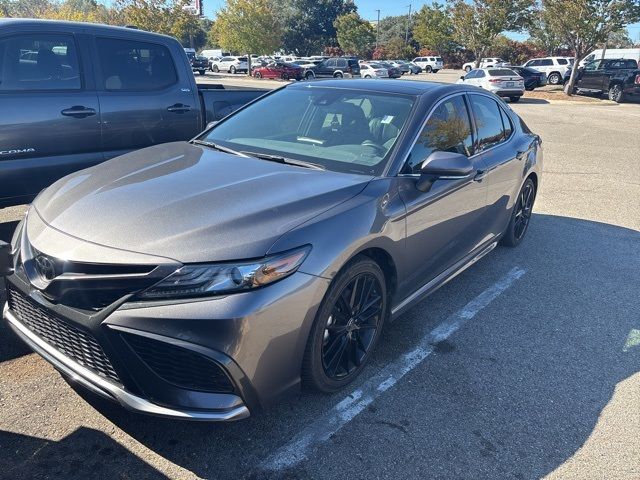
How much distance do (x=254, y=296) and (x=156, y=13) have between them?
42.4 meters

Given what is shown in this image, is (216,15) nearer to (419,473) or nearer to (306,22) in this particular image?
(306,22)

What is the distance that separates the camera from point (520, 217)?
5.37 meters

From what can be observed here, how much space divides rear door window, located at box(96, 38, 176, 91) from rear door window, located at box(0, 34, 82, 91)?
0.29 meters

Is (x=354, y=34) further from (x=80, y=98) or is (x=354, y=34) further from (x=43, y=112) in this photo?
(x=43, y=112)

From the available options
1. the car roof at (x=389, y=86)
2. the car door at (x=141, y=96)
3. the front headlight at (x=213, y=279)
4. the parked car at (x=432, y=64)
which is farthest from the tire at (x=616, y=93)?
the parked car at (x=432, y=64)

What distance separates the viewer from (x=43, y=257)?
238cm

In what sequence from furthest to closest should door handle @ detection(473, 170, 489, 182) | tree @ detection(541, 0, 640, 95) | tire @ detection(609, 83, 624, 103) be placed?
tire @ detection(609, 83, 624, 103), tree @ detection(541, 0, 640, 95), door handle @ detection(473, 170, 489, 182)

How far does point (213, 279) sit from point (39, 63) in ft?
11.3

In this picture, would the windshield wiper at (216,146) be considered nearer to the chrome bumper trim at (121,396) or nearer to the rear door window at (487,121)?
the chrome bumper trim at (121,396)

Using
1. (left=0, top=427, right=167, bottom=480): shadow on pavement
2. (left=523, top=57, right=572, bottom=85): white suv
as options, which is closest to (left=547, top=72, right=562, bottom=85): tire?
(left=523, top=57, right=572, bottom=85): white suv

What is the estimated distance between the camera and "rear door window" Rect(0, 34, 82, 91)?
432 centimetres

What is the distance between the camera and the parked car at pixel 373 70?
130ft

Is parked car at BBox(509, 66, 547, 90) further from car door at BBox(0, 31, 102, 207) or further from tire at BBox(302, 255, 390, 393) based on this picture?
tire at BBox(302, 255, 390, 393)

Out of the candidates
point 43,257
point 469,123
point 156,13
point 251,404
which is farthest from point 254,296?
point 156,13
